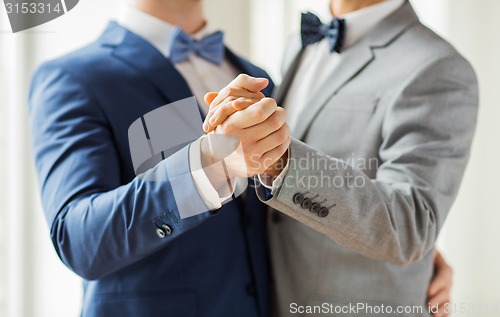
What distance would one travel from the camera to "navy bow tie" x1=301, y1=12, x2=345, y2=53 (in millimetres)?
1354

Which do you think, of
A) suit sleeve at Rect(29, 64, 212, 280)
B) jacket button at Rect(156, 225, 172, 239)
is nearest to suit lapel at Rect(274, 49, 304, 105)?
suit sleeve at Rect(29, 64, 212, 280)

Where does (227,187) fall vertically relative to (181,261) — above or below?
above

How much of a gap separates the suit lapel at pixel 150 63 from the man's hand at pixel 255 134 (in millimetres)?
367

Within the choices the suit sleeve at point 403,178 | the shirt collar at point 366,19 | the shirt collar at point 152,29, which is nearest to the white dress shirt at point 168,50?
the shirt collar at point 152,29

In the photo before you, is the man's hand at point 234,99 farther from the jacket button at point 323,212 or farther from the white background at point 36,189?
the white background at point 36,189

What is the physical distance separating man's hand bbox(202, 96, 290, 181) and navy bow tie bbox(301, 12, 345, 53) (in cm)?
49

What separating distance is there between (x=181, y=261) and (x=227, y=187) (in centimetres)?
29

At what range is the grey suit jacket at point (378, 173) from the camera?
1.04m

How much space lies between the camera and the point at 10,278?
189cm

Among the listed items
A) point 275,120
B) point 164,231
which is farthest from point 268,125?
point 164,231

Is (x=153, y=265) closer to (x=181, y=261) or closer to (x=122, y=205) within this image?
(x=181, y=261)

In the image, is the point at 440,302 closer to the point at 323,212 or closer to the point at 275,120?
the point at 323,212

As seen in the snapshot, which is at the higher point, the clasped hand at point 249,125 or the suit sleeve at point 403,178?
the clasped hand at point 249,125

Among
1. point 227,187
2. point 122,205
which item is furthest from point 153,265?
point 227,187
